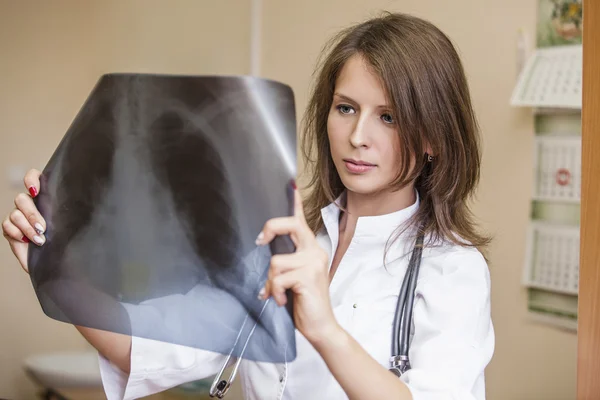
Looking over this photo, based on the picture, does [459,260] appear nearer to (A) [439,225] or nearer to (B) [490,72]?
(A) [439,225]

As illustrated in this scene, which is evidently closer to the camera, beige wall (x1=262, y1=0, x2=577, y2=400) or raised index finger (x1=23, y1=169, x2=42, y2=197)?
raised index finger (x1=23, y1=169, x2=42, y2=197)

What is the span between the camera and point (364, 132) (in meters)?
0.65

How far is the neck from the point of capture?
78cm

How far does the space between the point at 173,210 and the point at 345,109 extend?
0.18m

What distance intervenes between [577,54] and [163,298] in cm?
96

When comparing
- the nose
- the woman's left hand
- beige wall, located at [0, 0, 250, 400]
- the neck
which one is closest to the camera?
the woman's left hand

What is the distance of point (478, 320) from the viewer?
0.68 meters

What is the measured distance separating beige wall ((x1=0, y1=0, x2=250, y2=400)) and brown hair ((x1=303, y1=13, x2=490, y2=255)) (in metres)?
0.64

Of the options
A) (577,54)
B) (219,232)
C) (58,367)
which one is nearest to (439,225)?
(219,232)

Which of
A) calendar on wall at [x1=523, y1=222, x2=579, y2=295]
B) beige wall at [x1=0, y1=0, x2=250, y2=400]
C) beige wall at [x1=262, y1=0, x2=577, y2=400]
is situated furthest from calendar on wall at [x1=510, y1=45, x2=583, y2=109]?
beige wall at [x1=0, y1=0, x2=250, y2=400]

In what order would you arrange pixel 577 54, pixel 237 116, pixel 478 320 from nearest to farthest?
pixel 237 116, pixel 478 320, pixel 577 54

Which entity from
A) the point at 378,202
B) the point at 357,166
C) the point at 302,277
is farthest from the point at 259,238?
the point at 378,202

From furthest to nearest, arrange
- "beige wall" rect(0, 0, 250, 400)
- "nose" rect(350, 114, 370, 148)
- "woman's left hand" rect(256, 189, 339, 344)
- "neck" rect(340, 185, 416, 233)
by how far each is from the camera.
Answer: "beige wall" rect(0, 0, 250, 400) → "neck" rect(340, 185, 416, 233) → "nose" rect(350, 114, 370, 148) → "woman's left hand" rect(256, 189, 339, 344)

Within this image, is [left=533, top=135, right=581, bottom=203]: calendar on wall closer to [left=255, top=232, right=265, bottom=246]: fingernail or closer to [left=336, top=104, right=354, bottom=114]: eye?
[left=336, top=104, right=354, bottom=114]: eye
